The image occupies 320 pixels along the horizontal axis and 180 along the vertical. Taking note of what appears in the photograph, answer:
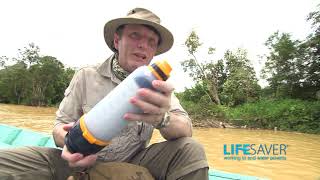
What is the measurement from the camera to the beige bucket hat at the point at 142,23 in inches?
61.1

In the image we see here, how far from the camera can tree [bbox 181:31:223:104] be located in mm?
20469

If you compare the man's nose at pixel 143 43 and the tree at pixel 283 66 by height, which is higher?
the tree at pixel 283 66

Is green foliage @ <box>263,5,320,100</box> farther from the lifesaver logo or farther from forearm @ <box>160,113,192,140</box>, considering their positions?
forearm @ <box>160,113,192,140</box>

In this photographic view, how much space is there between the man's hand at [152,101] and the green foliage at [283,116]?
1453 centimetres

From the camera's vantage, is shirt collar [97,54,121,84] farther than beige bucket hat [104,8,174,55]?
Yes

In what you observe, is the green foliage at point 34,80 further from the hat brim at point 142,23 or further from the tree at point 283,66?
the hat brim at point 142,23

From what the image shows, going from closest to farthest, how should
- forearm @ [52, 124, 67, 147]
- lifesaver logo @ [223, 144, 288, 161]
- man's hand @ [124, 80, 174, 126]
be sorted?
man's hand @ [124, 80, 174, 126] → forearm @ [52, 124, 67, 147] → lifesaver logo @ [223, 144, 288, 161]

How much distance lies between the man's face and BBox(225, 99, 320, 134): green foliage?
1408 centimetres

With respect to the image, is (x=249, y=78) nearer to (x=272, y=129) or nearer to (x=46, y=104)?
(x=272, y=129)

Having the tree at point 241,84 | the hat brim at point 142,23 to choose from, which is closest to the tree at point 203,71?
the tree at point 241,84

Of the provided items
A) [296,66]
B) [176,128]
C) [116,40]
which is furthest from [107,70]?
[296,66]

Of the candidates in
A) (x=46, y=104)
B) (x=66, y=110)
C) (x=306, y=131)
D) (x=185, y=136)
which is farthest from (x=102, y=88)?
(x=46, y=104)

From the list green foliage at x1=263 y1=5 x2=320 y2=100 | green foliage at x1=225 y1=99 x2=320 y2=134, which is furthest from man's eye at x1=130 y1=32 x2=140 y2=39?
green foliage at x1=263 y1=5 x2=320 y2=100

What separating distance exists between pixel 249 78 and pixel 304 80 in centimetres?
314
